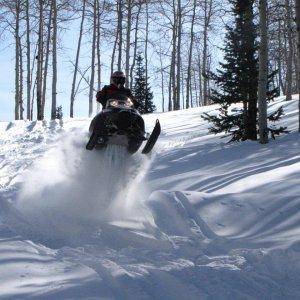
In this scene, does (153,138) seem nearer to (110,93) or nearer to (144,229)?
(110,93)

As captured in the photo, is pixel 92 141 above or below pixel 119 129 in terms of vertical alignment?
below

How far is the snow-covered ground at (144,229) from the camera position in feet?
12.6

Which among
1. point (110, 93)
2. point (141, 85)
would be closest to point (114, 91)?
point (110, 93)

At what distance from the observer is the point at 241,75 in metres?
13.7

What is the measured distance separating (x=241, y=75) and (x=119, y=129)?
7.43 metres

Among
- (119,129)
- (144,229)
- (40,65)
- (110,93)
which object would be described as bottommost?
(144,229)

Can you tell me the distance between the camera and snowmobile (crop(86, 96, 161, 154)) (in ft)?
23.7

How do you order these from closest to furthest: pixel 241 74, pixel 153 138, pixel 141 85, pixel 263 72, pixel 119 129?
pixel 119 129 < pixel 153 138 < pixel 263 72 < pixel 241 74 < pixel 141 85

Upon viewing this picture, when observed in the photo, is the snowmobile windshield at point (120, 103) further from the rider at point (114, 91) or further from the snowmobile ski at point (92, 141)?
the snowmobile ski at point (92, 141)

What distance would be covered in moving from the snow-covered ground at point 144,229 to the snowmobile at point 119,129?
0.78ft

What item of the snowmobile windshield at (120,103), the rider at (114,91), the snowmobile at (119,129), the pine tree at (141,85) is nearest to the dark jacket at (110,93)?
the rider at (114,91)

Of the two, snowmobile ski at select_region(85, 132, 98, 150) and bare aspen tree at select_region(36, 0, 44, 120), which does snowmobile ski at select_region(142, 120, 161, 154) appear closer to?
snowmobile ski at select_region(85, 132, 98, 150)

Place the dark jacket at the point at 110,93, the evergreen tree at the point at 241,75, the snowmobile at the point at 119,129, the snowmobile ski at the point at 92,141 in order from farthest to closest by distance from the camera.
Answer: the evergreen tree at the point at 241,75, the dark jacket at the point at 110,93, the snowmobile ski at the point at 92,141, the snowmobile at the point at 119,129

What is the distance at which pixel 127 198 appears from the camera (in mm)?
7637
